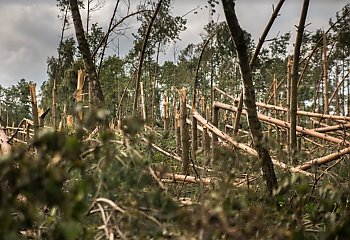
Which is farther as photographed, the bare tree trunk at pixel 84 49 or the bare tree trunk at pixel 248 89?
the bare tree trunk at pixel 84 49

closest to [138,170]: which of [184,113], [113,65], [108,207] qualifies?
[108,207]

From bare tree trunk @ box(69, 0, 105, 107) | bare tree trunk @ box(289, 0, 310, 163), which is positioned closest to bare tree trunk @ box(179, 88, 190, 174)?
bare tree trunk @ box(69, 0, 105, 107)

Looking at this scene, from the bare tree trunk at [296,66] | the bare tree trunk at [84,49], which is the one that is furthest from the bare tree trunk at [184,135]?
the bare tree trunk at [296,66]

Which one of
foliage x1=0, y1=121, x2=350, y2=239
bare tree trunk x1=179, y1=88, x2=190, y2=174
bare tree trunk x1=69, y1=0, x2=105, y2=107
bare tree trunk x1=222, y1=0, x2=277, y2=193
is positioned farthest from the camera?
bare tree trunk x1=179, y1=88, x2=190, y2=174

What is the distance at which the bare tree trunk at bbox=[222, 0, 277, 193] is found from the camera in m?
2.83

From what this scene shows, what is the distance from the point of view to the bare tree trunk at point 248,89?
9.27 feet

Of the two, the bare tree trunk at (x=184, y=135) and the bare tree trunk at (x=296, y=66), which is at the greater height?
the bare tree trunk at (x=296, y=66)

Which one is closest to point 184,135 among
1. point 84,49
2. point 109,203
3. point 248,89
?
point 84,49

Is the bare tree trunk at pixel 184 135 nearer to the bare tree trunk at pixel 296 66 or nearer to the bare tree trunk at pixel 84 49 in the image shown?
the bare tree trunk at pixel 84 49

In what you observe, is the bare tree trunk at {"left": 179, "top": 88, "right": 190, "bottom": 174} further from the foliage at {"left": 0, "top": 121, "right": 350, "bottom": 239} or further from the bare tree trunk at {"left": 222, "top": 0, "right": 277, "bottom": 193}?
the foliage at {"left": 0, "top": 121, "right": 350, "bottom": 239}

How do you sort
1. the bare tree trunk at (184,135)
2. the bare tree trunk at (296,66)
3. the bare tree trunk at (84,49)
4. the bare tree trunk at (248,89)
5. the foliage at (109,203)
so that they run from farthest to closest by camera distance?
1. the bare tree trunk at (184,135)
2. the bare tree trunk at (84,49)
3. the bare tree trunk at (296,66)
4. the bare tree trunk at (248,89)
5. the foliage at (109,203)

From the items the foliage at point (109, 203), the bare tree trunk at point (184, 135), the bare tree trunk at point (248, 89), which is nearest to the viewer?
the foliage at point (109, 203)

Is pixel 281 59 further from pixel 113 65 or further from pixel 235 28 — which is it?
pixel 235 28

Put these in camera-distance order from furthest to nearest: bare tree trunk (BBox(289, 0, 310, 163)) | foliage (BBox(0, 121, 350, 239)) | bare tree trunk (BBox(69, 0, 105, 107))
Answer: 1. bare tree trunk (BBox(69, 0, 105, 107))
2. bare tree trunk (BBox(289, 0, 310, 163))
3. foliage (BBox(0, 121, 350, 239))
